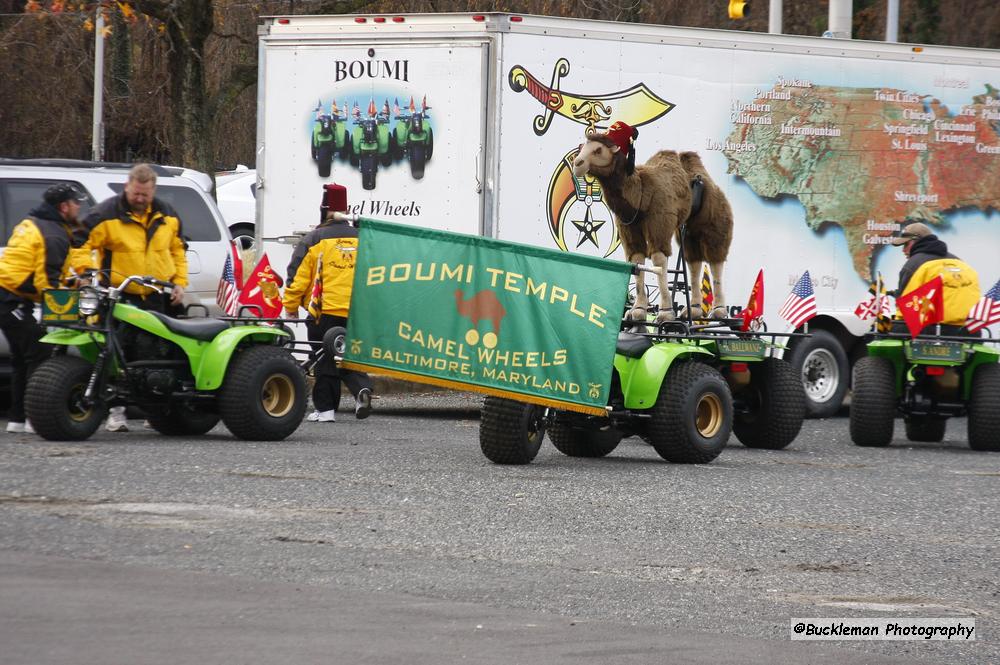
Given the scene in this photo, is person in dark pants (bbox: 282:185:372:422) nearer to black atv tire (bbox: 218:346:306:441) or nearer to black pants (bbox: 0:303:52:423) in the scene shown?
black atv tire (bbox: 218:346:306:441)

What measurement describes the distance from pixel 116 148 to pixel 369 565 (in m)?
32.4

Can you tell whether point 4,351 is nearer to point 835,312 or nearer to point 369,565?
point 369,565

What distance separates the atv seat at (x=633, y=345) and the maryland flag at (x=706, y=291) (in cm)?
187

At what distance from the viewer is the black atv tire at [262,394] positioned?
1206 centimetres

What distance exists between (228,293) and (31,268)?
279cm

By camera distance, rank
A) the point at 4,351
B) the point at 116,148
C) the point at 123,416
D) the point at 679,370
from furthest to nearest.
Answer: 1. the point at 116,148
2. the point at 4,351
3. the point at 123,416
4. the point at 679,370

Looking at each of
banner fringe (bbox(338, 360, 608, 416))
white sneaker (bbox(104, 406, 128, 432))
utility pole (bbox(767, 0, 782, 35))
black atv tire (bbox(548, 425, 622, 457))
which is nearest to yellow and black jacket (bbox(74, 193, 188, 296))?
white sneaker (bbox(104, 406, 128, 432))

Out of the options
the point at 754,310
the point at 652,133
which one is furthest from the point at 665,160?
the point at 652,133

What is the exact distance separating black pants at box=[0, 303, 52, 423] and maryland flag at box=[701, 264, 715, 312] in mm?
5511

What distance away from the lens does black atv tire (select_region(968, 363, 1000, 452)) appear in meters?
14.3

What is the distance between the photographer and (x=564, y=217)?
15.4 metres

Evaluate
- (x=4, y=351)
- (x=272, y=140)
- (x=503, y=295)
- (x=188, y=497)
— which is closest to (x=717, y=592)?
(x=188, y=497)

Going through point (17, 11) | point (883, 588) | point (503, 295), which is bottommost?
point (883, 588)

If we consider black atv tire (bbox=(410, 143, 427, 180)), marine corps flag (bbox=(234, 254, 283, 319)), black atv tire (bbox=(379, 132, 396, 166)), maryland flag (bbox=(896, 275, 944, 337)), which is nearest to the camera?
maryland flag (bbox=(896, 275, 944, 337))
